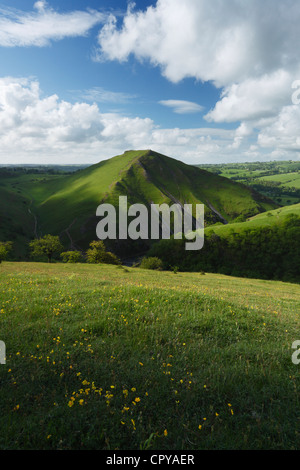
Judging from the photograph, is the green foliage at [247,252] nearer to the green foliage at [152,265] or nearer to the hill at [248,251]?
the hill at [248,251]

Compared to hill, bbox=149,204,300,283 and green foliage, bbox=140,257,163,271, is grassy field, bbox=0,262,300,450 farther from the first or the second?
hill, bbox=149,204,300,283

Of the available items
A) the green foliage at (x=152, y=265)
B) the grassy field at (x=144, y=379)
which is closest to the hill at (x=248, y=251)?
the green foliage at (x=152, y=265)

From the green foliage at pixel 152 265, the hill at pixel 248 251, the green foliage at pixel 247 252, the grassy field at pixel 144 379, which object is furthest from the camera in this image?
the hill at pixel 248 251

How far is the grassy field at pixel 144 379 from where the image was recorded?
Result: 14.0ft

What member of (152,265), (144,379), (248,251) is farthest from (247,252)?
(144,379)

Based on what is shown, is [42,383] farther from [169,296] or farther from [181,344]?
[169,296]

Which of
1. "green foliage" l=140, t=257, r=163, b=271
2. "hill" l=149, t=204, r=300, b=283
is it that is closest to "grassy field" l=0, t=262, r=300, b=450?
"green foliage" l=140, t=257, r=163, b=271

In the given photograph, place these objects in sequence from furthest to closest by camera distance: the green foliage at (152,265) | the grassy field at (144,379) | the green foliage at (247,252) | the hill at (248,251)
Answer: the hill at (248,251), the green foliage at (247,252), the green foliage at (152,265), the grassy field at (144,379)

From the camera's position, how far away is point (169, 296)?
36.9ft

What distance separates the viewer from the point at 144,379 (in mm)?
5602

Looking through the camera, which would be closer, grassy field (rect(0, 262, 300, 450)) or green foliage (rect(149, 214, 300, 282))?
grassy field (rect(0, 262, 300, 450))

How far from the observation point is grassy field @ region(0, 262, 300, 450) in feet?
14.0

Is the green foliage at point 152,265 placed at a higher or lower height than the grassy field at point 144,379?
lower
